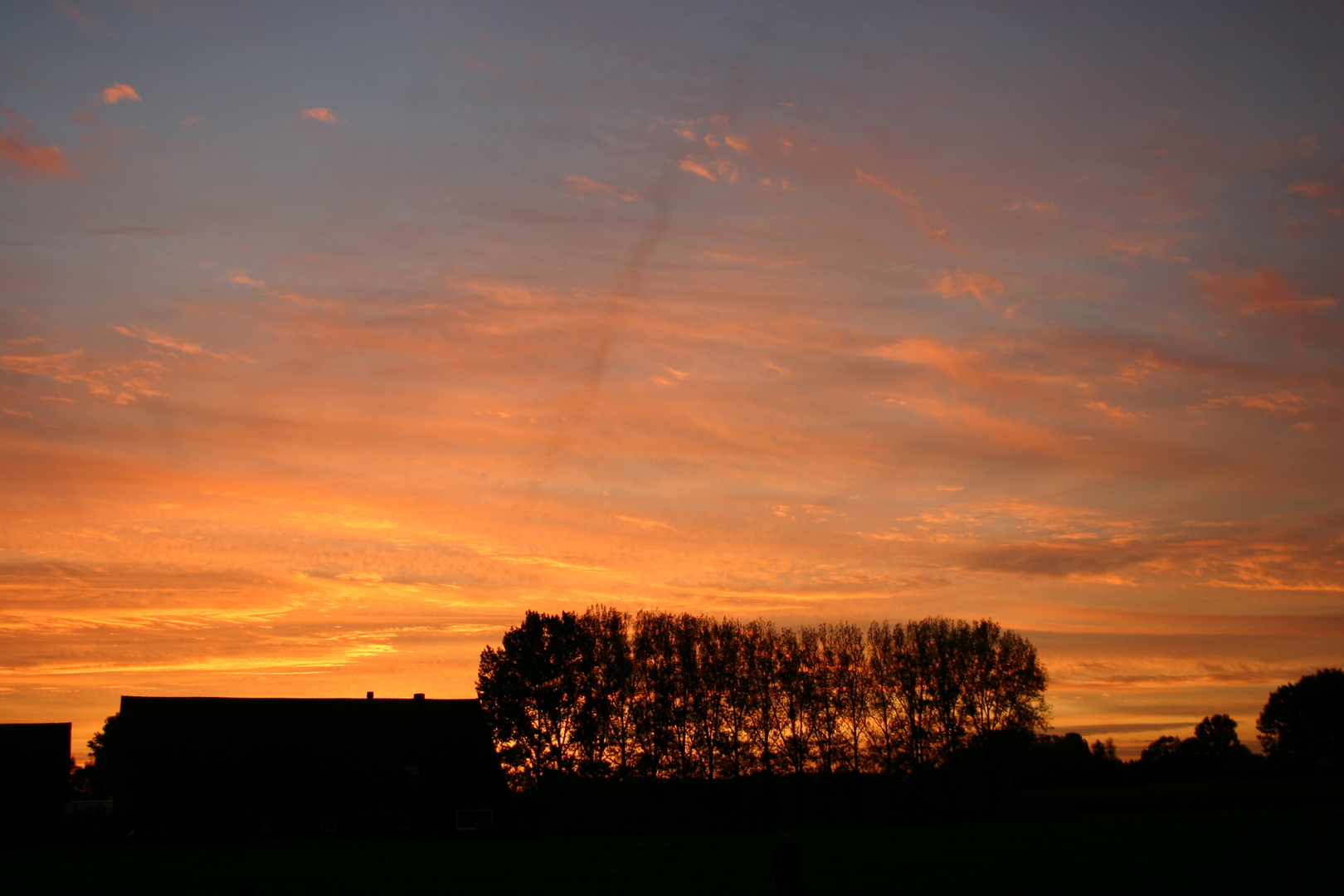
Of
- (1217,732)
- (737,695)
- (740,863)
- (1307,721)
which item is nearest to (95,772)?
(737,695)

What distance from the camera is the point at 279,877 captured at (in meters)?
28.7

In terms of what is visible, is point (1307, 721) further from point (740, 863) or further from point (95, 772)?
point (95, 772)

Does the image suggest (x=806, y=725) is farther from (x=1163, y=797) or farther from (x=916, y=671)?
(x=1163, y=797)

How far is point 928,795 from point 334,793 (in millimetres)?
38407

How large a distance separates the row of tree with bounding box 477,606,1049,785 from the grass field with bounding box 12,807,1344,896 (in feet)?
50.9

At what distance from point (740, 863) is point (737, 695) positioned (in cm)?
3941

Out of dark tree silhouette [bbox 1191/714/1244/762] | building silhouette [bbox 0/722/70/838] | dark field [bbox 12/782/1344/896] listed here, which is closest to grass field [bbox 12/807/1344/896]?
dark field [bbox 12/782/1344/896]

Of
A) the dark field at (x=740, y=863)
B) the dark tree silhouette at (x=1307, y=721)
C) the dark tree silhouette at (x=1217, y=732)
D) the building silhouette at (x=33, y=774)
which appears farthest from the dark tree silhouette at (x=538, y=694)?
the dark tree silhouette at (x=1217, y=732)

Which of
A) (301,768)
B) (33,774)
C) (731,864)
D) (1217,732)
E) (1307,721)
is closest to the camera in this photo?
(731,864)

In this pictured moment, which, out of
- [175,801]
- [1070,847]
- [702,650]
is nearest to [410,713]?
[175,801]

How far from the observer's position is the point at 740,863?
32.3 m

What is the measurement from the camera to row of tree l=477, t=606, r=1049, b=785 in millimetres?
66125

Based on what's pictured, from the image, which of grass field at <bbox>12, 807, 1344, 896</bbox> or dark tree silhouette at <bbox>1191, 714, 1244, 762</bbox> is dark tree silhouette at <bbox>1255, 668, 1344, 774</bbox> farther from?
grass field at <bbox>12, 807, 1344, 896</bbox>

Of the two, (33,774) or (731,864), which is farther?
(33,774)
